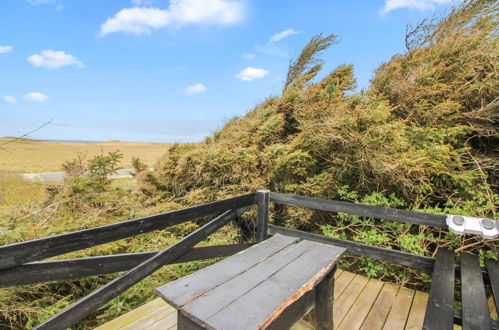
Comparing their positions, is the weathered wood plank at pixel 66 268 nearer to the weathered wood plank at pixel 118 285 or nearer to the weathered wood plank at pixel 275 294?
the weathered wood plank at pixel 118 285

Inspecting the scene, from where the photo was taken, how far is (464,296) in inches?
55.5

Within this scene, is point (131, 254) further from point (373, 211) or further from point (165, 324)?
point (373, 211)

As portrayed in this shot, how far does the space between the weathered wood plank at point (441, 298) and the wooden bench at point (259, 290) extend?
534 millimetres

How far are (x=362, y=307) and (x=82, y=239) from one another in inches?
91.9

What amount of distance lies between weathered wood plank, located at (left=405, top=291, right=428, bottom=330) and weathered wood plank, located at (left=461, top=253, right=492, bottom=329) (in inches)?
24.2

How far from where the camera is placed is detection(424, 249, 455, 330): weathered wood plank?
1142mm

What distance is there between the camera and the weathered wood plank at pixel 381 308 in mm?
1936

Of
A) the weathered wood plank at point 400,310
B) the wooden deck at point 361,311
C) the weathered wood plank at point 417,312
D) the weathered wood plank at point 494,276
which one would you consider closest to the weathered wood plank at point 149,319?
the wooden deck at point 361,311

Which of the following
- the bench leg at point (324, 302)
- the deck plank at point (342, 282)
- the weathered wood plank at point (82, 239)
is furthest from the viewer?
the deck plank at point (342, 282)

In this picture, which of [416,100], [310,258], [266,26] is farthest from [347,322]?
[266,26]

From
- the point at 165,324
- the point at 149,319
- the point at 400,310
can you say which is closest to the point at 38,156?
the point at 149,319

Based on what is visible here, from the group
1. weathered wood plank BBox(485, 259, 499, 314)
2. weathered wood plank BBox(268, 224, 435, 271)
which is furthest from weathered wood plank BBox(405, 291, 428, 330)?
weathered wood plank BBox(485, 259, 499, 314)

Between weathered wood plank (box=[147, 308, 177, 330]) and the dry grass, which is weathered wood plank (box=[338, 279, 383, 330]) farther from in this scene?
the dry grass

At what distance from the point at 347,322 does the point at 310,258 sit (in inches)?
34.1
